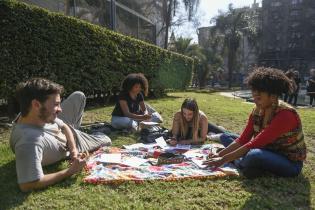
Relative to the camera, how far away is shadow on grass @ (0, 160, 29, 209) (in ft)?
12.2

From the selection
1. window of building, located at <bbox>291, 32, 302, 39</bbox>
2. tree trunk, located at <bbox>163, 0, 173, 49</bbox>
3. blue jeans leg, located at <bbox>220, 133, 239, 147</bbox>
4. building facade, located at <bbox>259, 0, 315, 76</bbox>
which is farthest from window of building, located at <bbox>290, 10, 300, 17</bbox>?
blue jeans leg, located at <bbox>220, 133, 239, 147</bbox>

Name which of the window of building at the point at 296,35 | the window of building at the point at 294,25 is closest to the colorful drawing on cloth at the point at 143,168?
the window of building at the point at 296,35

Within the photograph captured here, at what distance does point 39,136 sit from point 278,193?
2.68 meters

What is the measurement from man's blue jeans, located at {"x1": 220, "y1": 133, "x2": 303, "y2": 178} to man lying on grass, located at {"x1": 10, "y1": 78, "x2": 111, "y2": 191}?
197 centimetres

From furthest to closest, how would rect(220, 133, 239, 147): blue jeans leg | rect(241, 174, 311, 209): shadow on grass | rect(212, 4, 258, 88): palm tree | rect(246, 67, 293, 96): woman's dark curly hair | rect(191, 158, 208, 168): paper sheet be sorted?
rect(212, 4, 258, 88): palm tree < rect(220, 133, 239, 147): blue jeans leg < rect(191, 158, 208, 168): paper sheet < rect(246, 67, 293, 96): woman's dark curly hair < rect(241, 174, 311, 209): shadow on grass

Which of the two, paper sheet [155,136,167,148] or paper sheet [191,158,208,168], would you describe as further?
paper sheet [155,136,167,148]

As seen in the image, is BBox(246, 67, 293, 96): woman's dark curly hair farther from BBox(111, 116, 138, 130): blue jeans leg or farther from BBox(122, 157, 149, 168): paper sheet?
BBox(111, 116, 138, 130): blue jeans leg

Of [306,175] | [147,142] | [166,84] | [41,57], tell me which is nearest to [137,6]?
[166,84]

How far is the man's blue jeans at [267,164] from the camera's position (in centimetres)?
441

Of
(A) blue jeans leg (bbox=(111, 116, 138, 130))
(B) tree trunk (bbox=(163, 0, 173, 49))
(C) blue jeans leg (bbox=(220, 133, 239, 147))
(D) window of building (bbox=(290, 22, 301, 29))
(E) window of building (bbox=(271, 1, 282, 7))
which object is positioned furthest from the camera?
(E) window of building (bbox=(271, 1, 282, 7))

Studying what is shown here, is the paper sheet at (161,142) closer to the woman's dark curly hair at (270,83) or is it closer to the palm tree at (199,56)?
the woman's dark curly hair at (270,83)

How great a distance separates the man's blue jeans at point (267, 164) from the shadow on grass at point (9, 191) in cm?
257

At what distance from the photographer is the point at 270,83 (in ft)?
13.9

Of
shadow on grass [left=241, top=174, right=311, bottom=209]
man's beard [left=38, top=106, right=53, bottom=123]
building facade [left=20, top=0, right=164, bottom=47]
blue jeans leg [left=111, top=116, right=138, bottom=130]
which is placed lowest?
shadow on grass [left=241, top=174, right=311, bottom=209]
